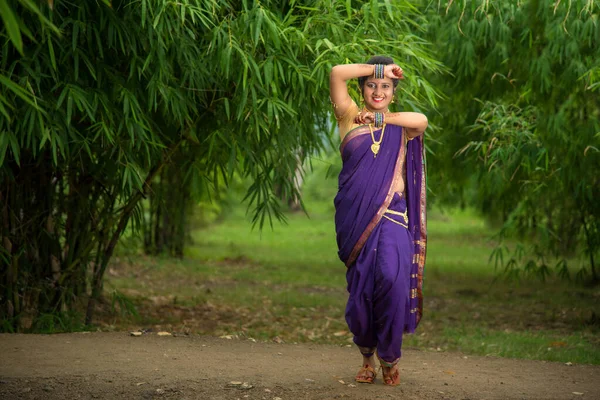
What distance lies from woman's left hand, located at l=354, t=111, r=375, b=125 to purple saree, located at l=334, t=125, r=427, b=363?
0.11 ft

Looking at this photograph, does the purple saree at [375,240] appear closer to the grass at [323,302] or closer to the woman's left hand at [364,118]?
the woman's left hand at [364,118]

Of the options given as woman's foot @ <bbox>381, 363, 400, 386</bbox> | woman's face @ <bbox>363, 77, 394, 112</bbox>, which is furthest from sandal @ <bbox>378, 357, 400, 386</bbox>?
woman's face @ <bbox>363, 77, 394, 112</bbox>

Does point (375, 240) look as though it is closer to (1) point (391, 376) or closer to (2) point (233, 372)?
(1) point (391, 376)

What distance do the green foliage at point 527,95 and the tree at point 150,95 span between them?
51.0 inches

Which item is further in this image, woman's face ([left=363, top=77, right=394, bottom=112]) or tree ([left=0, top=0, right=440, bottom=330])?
tree ([left=0, top=0, right=440, bottom=330])

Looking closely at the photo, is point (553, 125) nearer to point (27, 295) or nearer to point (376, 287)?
point (376, 287)

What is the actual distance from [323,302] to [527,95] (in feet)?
12.1

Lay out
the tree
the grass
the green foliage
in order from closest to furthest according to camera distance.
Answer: the tree < the green foliage < the grass

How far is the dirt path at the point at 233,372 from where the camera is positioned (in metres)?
4.56

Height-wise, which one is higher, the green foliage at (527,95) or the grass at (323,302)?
the green foliage at (527,95)

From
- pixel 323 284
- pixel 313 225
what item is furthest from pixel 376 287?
pixel 313 225

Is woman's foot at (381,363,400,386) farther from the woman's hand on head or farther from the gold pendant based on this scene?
the woman's hand on head

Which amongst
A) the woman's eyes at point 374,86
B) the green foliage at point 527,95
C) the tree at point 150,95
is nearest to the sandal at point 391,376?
the woman's eyes at point 374,86

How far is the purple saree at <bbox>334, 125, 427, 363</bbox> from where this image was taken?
14.7 feet
